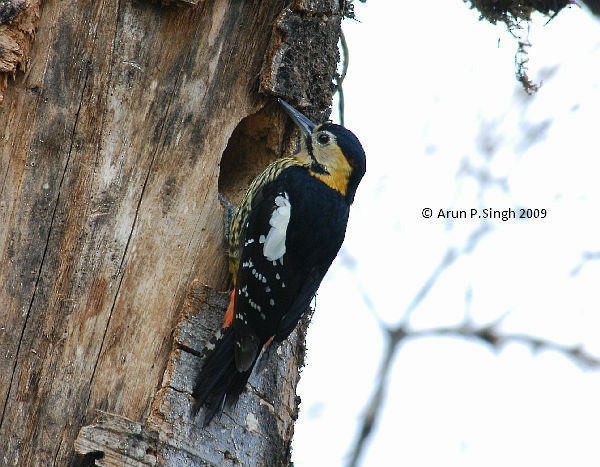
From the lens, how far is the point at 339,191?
4371 millimetres

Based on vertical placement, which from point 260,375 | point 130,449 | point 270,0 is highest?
point 270,0

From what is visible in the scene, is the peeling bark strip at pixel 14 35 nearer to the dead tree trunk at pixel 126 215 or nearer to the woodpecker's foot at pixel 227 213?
the dead tree trunk at pixel 126 215

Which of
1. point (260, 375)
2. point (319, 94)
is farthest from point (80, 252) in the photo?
point (319, 94)

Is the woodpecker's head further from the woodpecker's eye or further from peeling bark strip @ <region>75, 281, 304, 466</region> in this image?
peeling bark strip @ <region>75, 281, 304, 466</region>

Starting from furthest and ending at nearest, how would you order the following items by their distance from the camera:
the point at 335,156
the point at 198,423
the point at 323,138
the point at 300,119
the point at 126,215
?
the point at 335,156 < the point at 323,138 < the point at 300,119 < the point at 126,215 < the point at 198,423

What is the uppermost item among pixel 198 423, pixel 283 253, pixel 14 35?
pixel 14 35

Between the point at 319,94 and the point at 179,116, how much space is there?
0.71m

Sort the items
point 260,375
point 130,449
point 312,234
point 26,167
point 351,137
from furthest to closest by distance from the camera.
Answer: point 351,137 → point 312,234 → point 260,375 → point 26,167 → point 130,449

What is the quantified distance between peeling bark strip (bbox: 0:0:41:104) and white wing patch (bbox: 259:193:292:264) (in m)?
1.23

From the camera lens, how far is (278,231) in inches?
155

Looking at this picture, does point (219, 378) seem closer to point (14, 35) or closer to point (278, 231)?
point (278, 231)

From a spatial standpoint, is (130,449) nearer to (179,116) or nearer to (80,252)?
(80,252)

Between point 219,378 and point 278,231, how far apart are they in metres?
0.79

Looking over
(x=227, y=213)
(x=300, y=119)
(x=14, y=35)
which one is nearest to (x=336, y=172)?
(x=300, y=119)
